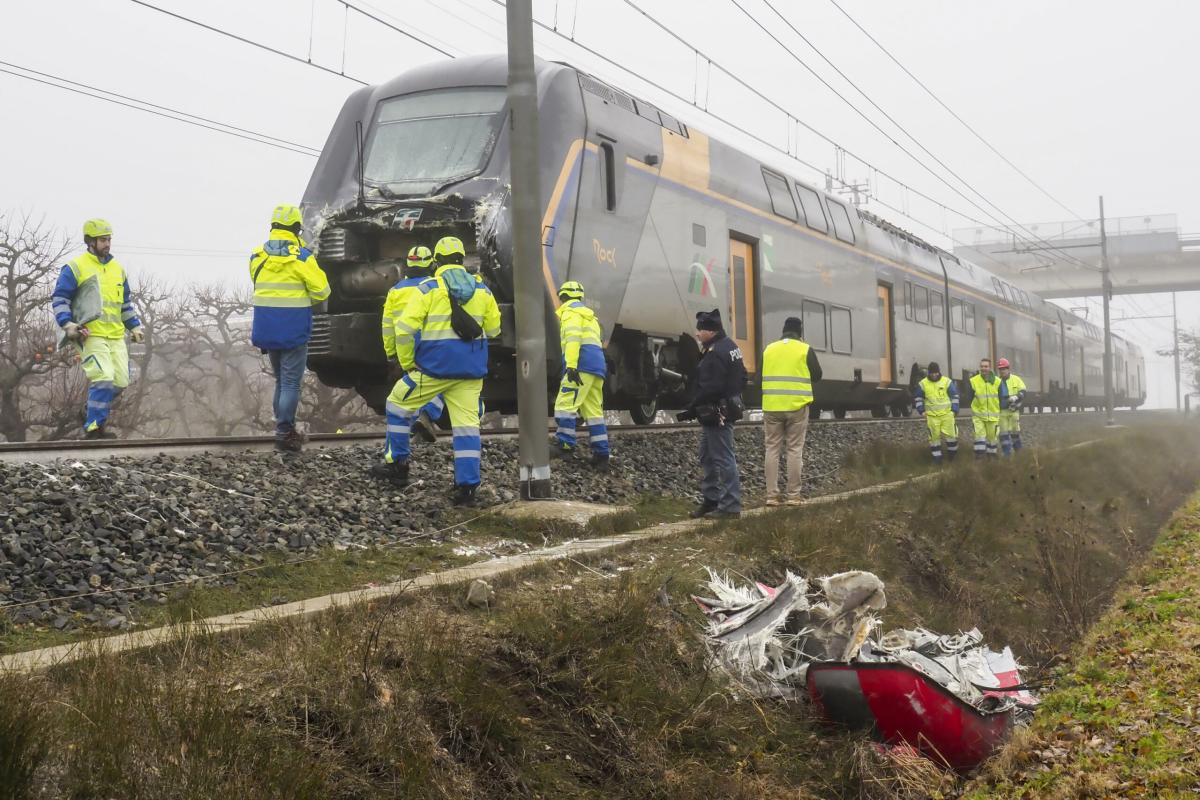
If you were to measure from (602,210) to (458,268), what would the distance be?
364cm

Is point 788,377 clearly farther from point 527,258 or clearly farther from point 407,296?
point 407,296

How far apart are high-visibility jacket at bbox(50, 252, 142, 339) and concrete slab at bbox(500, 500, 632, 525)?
3.76m

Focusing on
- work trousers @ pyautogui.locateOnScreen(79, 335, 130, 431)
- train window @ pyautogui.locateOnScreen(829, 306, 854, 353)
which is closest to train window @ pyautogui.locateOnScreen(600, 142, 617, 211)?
work trousers @ pyautogui.locateOnScreen(79, 335, 130, 431)

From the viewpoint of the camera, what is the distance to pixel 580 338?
10148 mm

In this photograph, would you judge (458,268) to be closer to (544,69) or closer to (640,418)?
(544,69)

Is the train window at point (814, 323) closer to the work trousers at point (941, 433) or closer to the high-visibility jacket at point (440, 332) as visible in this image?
the work trousers at point (941, 433)

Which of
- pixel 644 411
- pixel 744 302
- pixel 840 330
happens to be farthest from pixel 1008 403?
pixel 644 411

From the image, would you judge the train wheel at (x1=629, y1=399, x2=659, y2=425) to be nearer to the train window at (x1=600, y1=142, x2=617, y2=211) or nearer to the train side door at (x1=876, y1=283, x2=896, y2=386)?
the train window at (x1=600, y1=142, x2=617, y2=211)

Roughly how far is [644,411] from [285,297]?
6.33m

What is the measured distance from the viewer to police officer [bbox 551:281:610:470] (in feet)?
33.2

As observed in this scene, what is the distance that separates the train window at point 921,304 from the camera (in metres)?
22.4

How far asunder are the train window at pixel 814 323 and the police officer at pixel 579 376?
21.3ft

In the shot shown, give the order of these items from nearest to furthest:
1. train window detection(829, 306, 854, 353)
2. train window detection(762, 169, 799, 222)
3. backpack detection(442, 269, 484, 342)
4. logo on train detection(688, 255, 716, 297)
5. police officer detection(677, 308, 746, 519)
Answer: backpack detection(442, 269, 484, 342) → police officer detection(677, 308, 746, 519) → logo on train detection(688, 255, 716, 297) → train window detection(762, 169, 799, 222) → train window detection(829, 306, 854, 353)

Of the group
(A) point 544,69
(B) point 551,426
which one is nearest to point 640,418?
(B) point 551,426
